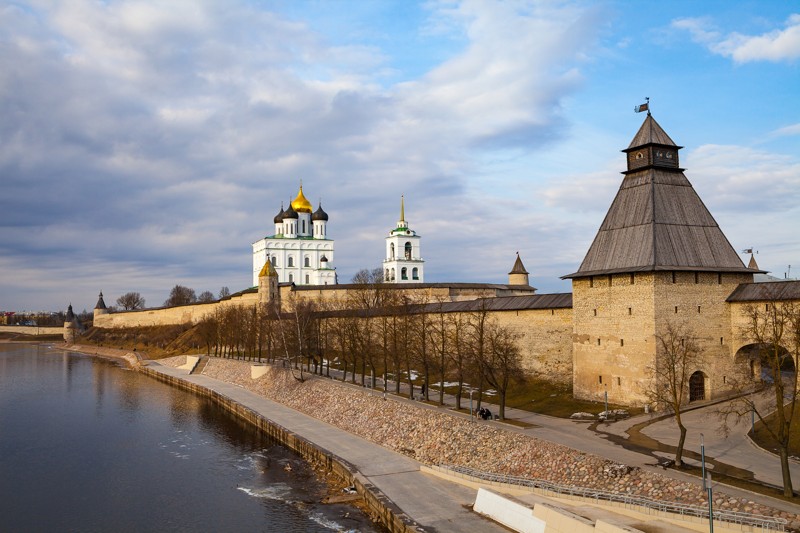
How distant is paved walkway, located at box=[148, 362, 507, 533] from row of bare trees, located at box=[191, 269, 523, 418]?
4205mm

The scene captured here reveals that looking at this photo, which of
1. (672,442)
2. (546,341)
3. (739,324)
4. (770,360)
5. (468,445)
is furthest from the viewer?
(546,341)

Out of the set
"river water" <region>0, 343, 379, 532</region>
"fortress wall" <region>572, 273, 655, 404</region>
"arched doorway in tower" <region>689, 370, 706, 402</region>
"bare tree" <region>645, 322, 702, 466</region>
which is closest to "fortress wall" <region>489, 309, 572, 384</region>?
"fortress wall" <region>572, 273, 655, 404</region>

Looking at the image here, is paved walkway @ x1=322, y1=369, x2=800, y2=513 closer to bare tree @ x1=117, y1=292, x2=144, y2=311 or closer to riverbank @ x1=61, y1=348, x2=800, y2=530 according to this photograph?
riverbank @ x1=61, y1=348, x2=800, y2=530

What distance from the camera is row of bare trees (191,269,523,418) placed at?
30172 millimetres

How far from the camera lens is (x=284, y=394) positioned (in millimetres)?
40250

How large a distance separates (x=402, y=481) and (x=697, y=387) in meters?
12.9

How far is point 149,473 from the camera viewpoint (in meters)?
25.5

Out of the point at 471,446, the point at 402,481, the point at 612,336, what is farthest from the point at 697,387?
the point at 402,481

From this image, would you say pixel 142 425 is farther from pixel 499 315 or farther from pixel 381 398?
pixel 499 315

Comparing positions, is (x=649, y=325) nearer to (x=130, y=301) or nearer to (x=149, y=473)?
(x=149, y=473)

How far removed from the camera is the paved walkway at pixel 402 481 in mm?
→ 17016

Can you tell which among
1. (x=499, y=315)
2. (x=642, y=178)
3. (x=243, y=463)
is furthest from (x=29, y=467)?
(x=642, y=178)

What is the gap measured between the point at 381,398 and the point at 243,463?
281 inches

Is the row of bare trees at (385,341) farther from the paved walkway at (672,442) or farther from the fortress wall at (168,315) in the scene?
the fortress wall at (168,315)
